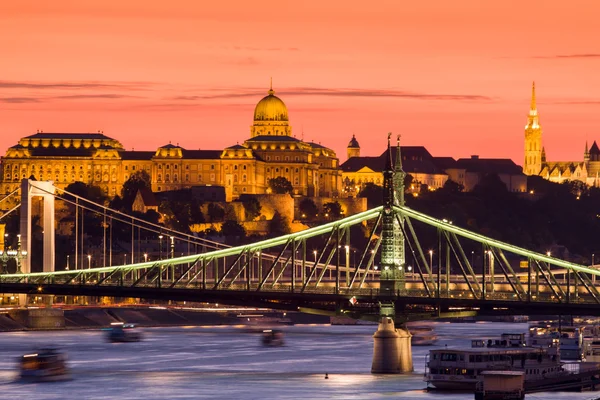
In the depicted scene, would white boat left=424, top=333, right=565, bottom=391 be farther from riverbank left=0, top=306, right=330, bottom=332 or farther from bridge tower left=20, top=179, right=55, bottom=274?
riverbank left=0, top=306, right=330, bottom=332

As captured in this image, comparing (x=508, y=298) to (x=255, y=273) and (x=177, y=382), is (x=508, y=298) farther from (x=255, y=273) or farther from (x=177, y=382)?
(x=255, y=273)

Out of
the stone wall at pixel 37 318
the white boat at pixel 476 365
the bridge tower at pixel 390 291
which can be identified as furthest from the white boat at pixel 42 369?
the stone wall at pixel 37 318

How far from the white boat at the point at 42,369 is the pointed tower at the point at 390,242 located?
1355cm

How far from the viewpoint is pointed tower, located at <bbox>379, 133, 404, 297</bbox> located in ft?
272

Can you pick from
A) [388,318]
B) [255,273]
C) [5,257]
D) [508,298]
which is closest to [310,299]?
[388,318]

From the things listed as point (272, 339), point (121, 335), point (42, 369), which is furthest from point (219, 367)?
point (121, 335)

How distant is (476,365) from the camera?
80.3 m

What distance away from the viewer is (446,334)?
13050cm

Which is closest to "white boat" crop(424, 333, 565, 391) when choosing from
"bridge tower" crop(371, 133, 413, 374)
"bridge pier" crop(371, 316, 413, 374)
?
"bridge pier" crop(371, 316, 413, 374)

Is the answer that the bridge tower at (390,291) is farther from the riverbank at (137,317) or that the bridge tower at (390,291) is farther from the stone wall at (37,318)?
the stone wall at (37,318)

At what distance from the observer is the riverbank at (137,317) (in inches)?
5108

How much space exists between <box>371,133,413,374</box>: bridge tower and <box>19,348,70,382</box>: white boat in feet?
43.5

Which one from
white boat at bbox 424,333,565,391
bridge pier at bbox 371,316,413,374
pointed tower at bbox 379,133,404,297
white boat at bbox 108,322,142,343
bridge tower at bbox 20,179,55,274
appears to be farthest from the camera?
white boat at bbox 108,322,142,343

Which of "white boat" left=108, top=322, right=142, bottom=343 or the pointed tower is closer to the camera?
the pointed tower
